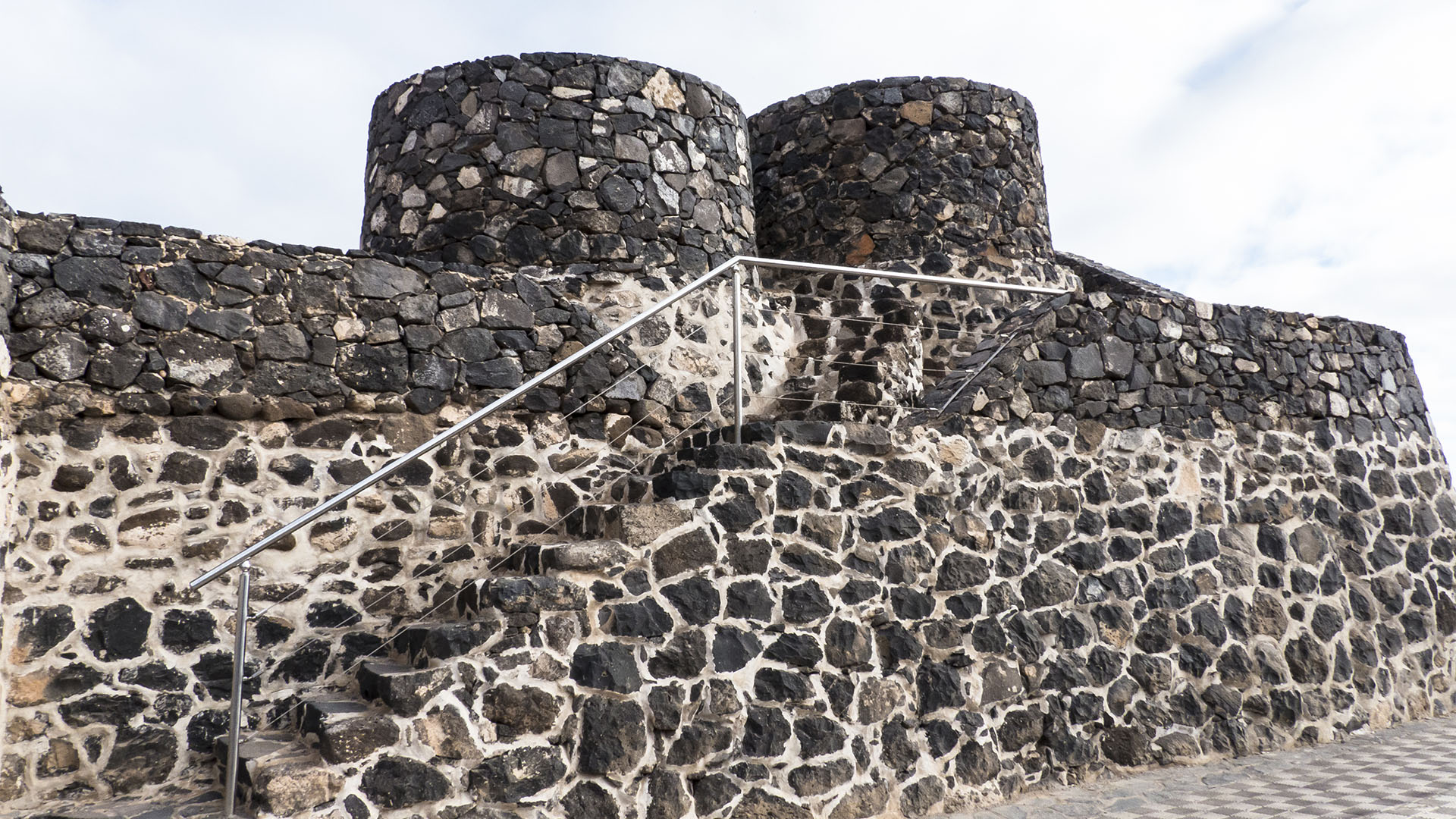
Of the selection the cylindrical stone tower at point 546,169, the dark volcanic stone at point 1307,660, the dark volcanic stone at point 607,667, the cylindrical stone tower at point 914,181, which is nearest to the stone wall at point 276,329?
the cylindrical stone tower at point 546,169

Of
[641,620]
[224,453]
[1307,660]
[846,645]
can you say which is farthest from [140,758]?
[1307,660]

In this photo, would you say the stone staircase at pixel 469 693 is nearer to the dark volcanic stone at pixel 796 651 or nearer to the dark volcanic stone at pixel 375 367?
the dark volcanic stone at pixel 796 651

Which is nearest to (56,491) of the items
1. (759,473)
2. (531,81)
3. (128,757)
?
(128,757)

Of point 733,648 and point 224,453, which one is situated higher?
point 224,453

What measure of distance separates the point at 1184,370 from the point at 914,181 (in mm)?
2924

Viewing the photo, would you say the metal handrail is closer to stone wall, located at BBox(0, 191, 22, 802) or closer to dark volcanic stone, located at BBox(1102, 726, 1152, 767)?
stone wall, located at BBox(0, 191, 22, 802)

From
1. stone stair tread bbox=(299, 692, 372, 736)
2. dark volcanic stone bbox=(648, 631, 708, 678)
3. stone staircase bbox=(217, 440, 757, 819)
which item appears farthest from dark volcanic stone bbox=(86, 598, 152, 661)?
dark volcanic stone bbox=(648, 631, 708, 678)

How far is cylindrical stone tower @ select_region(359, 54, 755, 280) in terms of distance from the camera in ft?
22.4

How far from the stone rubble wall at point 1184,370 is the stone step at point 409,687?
3.31m

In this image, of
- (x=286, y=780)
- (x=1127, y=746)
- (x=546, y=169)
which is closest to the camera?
(x=286, y=780)

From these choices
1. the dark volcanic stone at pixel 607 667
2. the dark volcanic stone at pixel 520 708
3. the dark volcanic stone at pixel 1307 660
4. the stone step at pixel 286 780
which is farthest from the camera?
the dark volcanic stone at pixel 1307 660

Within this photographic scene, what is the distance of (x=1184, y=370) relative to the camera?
712 cm

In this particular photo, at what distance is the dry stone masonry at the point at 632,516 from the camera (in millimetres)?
4492

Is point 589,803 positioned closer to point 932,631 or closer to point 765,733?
point 765,733
